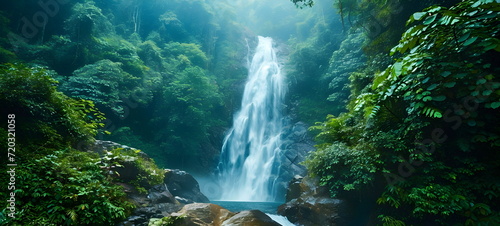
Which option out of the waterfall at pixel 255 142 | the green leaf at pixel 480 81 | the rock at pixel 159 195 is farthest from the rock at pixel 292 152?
the green leaf at pixel 480 81

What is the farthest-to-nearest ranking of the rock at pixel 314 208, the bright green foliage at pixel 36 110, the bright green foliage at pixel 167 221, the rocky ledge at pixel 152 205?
the rock at pixel 314 208
the rocky ledge at pixel 152 205
the bright green foliage at pixel 167 221
the bright green foliage at pixel 36 110

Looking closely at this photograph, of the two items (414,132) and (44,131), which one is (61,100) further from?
(414,132)

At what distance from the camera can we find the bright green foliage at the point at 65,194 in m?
3.06

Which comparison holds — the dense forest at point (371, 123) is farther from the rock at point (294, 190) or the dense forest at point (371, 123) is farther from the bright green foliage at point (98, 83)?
the rock at point (294, 190)

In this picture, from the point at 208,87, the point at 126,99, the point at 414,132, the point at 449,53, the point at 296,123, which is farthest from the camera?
the point at 296,123

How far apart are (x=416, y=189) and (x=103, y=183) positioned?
19.3 feet

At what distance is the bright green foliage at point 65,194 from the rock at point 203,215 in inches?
48.5

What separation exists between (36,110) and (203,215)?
408 centimetres

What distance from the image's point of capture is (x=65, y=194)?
3.39 meters

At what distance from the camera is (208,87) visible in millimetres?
19266

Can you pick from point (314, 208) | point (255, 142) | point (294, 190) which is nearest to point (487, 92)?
point (314, 208)

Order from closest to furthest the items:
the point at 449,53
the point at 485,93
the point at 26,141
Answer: the point at 485,93 < the point at 449,53 < the point at 26,141

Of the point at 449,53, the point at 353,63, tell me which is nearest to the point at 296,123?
the point at 353,63

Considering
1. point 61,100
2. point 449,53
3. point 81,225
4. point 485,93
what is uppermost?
point 61,100
